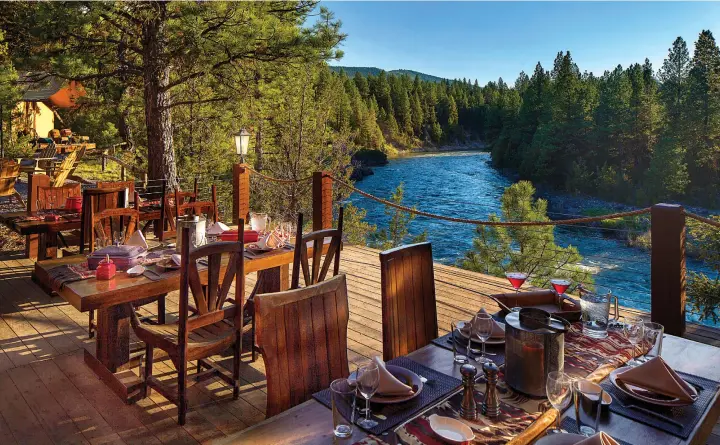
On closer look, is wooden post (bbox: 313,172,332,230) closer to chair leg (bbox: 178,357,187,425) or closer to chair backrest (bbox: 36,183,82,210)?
chair backrest (bbox: 36,183,82,210)

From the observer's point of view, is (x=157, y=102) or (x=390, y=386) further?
(x=157, y=102)

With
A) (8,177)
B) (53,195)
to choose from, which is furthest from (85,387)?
(8,177)

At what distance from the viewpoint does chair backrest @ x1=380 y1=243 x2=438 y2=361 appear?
194 centimetres

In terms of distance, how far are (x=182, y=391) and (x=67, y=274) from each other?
2.87 ft

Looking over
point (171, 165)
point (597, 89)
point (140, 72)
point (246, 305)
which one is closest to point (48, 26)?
point (140, 72)

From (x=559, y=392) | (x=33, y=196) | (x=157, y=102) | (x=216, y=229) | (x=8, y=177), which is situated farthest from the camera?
(x=157, y=102)

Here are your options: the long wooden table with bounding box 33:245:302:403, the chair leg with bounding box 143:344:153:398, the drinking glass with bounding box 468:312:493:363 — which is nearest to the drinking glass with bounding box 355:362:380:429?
the drinking glass with bounding box 468:312:493:363

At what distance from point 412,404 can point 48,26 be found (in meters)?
6.25

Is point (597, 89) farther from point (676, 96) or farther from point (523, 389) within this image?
point (523, 389)

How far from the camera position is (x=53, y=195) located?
4.93 m

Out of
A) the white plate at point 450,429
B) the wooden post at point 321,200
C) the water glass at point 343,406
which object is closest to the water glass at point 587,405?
the white plate at point 450,429

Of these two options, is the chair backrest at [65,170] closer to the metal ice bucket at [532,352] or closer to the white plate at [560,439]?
the metal ice bucket at [532,352]

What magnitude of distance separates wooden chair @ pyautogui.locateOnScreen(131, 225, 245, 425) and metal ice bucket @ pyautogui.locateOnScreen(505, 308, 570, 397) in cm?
141

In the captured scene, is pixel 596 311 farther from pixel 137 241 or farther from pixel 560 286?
pixel 137 241
